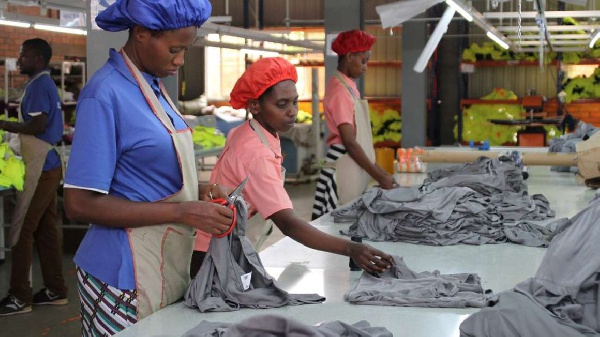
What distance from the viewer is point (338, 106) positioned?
5.03 m

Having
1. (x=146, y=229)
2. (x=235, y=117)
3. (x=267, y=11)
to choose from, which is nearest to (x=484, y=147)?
(x=146, y=229)

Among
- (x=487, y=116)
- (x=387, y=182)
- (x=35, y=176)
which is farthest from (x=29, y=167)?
(x=487, y=116)

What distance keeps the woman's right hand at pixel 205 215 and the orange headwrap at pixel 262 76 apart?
2.60 ft

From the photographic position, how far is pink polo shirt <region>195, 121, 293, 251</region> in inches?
107

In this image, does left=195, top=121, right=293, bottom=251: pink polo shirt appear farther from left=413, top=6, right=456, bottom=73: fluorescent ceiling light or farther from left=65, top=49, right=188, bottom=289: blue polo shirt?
left=413, top=6, right=456, bottom=73: fluorescent ceiling light

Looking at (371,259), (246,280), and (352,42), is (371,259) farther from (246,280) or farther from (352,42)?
(352,42)

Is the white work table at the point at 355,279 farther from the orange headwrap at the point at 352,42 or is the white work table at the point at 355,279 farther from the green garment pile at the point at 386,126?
the green garment pile at the point at 386,126

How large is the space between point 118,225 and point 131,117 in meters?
0.27

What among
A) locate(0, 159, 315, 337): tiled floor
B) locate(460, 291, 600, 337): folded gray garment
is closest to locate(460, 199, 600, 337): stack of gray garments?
locate(460, 291, 600, 337): folded gray garment

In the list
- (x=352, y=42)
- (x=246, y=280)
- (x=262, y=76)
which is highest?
(x=352, y=42)

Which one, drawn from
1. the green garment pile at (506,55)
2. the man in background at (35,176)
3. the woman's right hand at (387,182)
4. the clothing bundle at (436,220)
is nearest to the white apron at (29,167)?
the man in background at (35,176)

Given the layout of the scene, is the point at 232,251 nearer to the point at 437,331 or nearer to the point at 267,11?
the point at 437,331

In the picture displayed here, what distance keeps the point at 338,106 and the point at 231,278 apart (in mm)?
2787

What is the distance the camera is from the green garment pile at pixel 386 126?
1452 cm
